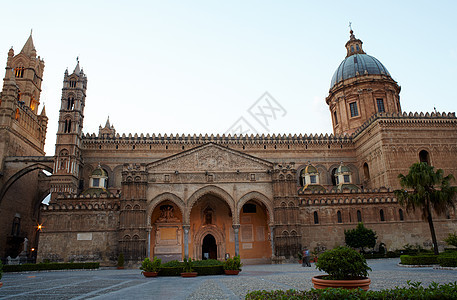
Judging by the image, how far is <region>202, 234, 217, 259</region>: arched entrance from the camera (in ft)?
108

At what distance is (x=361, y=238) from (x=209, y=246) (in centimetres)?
1397

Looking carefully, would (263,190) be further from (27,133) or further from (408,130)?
(27,133)

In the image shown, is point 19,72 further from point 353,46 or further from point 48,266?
point 353,46

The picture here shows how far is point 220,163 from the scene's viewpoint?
30.7 metres

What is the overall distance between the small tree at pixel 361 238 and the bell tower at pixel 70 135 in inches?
1094

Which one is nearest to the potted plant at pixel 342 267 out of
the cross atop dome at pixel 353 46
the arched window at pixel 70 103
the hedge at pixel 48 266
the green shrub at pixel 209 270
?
the green shrub at pixel 209 270

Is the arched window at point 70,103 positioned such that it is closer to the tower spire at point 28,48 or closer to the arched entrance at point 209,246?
the tower spire at point 28,48

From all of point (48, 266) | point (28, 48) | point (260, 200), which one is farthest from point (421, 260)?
point (28, 48)

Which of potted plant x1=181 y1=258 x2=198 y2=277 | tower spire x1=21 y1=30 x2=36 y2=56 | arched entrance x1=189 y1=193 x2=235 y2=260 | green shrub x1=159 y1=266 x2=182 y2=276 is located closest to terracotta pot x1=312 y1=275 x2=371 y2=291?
potted plant x1=181 y1=258 x2=198 y2=277

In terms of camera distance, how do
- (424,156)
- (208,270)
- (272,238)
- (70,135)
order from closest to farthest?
(208,270), (272,238), (70,135), (424,156)

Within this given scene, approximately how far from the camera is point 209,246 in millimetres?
33156

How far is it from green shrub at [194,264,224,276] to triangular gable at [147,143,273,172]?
11.6 m

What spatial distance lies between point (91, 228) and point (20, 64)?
107 ft

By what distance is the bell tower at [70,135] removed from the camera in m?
36.2
